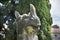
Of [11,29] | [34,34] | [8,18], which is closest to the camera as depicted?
[34,34]

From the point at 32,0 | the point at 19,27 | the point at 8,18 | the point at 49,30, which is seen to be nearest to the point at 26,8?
the point at 32,0

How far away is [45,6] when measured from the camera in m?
13.1

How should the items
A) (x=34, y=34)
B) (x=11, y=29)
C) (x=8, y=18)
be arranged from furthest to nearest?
(x=8, y=18), (x=11, y=29), (x=34, y=34)

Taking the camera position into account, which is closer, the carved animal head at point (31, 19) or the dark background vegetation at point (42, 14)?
the carved animal head at point (31, 19)

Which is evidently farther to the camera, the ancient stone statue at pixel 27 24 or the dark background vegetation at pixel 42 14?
the dark background vegetation at pixel 42 14

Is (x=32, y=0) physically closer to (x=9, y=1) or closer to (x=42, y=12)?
(x=42, y=12)

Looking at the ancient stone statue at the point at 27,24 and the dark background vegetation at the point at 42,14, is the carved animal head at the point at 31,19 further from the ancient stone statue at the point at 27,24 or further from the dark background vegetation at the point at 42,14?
the dark background vegetation at the point at 42,14

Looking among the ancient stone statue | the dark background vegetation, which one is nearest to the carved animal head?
the ancient stone statue

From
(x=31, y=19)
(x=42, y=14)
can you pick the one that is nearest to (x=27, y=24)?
(x=31, y=19)

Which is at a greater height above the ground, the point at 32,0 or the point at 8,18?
the point at 32,0

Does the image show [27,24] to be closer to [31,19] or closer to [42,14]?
[31,19]

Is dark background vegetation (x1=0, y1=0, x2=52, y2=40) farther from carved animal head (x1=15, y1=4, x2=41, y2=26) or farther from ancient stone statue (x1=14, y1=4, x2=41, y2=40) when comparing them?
carved animal head (x1=15, y1=4, x2=41, y2=26)

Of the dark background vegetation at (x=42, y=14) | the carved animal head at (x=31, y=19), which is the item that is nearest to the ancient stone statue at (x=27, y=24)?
the carved animal head at (x=31, y=19)

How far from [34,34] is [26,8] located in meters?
3.86
